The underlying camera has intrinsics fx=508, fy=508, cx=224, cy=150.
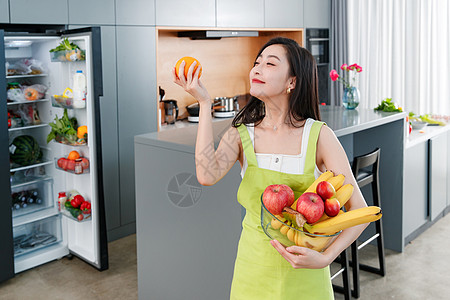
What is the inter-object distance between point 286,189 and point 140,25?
9.77 ft

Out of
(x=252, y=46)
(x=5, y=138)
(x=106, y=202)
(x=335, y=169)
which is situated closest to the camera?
(x=335, y=169)

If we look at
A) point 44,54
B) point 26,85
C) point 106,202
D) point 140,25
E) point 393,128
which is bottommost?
point 106,202

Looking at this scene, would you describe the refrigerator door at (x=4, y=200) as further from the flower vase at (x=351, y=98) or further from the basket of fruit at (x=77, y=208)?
the flower vase at (x=351, y=98)

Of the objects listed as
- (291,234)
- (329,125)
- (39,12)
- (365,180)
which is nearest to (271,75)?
(291,234)

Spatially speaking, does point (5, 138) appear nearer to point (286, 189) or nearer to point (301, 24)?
point (286, 189)

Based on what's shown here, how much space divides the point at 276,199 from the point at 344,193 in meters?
0.21

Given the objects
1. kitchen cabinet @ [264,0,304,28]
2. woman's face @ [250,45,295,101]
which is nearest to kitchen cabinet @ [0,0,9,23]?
woman's face @ [250,45,295,101]

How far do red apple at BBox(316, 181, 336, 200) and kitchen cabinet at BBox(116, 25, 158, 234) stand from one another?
2.86 m

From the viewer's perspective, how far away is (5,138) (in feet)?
10.4

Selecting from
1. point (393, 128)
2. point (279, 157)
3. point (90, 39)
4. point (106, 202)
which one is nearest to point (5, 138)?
point (90, 39)

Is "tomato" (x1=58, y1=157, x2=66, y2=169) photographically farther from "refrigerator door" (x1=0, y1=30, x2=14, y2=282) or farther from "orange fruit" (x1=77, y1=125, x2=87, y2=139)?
"refrigerator door" (x1=0, y1=30, x2=14, y2=282)

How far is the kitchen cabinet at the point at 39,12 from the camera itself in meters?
3.29

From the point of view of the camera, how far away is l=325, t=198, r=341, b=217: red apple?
1.29m

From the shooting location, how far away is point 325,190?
1306mm
